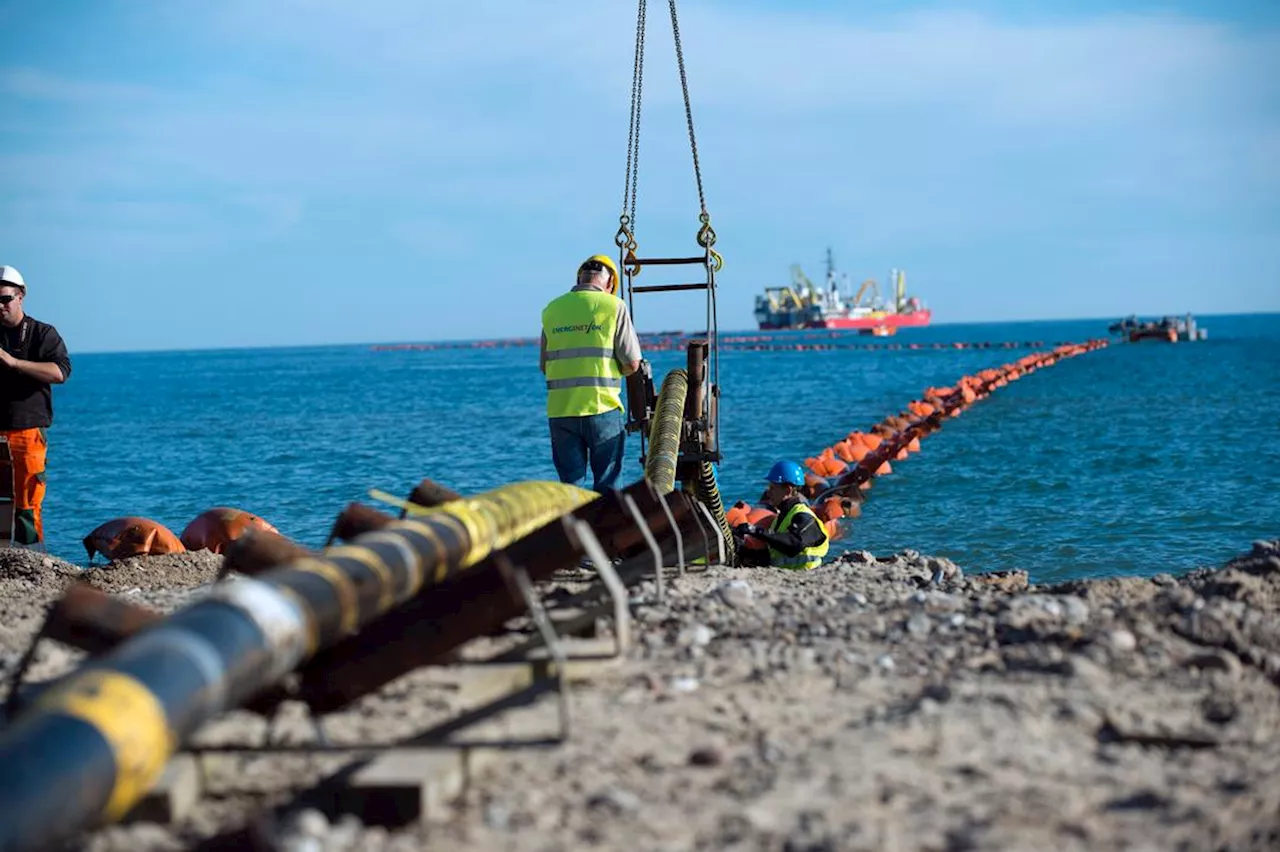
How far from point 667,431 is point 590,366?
1522mm

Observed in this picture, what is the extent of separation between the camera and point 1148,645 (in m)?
5.42

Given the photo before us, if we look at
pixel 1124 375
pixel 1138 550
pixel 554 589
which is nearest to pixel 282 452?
pixel 1138 550

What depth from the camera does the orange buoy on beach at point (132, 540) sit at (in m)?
13.2

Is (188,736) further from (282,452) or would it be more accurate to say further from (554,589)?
(282,452)

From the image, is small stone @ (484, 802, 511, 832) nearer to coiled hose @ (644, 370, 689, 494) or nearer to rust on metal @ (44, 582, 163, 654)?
rust on metal @ (44, 582, 163, 654)

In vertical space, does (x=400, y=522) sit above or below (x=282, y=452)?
above

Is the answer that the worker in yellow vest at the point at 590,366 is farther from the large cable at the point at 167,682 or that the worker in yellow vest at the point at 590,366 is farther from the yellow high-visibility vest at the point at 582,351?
the large cable at the point at 167,682

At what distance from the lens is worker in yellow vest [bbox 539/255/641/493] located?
8703mm

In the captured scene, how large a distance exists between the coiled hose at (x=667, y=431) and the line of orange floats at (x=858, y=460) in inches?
48.4

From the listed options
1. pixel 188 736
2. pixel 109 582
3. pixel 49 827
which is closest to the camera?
pixel 49 827

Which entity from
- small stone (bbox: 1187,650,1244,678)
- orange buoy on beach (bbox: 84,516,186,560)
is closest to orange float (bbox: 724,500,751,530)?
orange buoy on beach (bbox: 84,516,186,560)

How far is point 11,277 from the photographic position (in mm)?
8953

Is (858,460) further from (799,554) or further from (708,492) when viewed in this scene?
(799,554)

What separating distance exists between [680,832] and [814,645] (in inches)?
88.7
